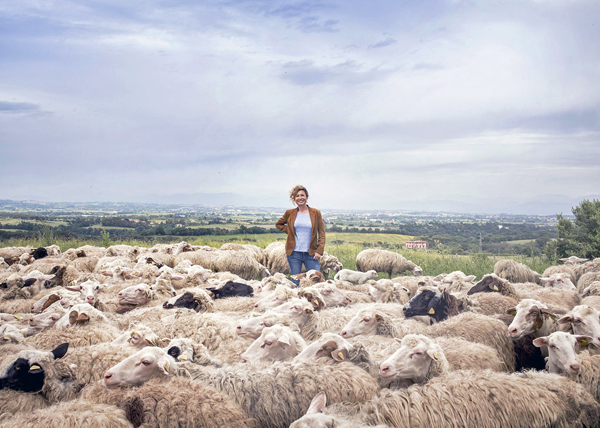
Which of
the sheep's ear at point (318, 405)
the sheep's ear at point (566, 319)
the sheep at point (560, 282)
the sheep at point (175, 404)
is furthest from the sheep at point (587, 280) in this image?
the sheep at point (175, 404)

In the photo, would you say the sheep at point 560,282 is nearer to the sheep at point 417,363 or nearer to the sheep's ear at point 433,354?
the sheep at point 417,363

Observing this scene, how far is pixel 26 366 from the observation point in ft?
12.5

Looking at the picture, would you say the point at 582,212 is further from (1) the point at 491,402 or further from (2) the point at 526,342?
(1) the point at 491,402

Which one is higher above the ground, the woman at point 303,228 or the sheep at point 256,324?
the woman at point 303,228

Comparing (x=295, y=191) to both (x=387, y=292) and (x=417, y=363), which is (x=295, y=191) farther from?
(x=417, y=363)

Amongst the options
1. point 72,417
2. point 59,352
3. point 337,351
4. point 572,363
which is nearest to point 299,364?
point 337,351

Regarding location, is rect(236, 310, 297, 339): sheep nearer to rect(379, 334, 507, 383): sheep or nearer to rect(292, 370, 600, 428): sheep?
rect(379, 334, 507, 383): sheep

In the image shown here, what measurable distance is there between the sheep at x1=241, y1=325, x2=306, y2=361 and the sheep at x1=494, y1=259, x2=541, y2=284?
859 cm

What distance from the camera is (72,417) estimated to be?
3.13m

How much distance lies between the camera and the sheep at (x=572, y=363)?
12.9 feet

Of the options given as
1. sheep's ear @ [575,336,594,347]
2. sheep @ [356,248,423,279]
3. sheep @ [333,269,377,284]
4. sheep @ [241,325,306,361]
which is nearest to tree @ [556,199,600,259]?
sheep @ [356,248,423,279]

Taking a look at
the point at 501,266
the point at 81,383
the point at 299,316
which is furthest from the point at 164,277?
the point at 501,266

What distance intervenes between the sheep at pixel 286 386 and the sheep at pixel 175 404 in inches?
5.5

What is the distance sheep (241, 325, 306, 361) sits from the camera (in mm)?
4512
